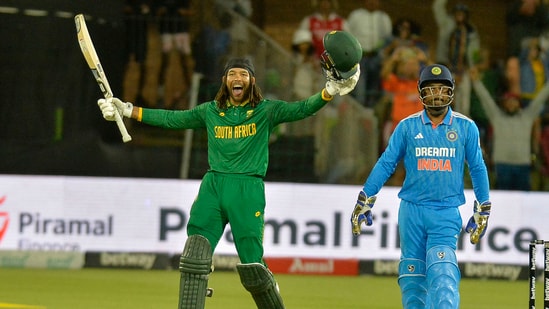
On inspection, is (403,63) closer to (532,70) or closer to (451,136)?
(532,70)

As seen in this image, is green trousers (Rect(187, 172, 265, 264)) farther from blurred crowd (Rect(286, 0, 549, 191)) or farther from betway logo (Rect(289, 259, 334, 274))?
blurred crowd (Rect(286, 0, 549, 191))

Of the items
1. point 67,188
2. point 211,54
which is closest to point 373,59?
point 211,54

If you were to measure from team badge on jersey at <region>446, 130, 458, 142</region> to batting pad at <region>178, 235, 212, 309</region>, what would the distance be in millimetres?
1957

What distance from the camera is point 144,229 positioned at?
52.2 ft

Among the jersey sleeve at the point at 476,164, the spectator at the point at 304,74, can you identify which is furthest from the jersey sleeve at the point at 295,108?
the spectator at the point at 304,74

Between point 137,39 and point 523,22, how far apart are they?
5.67 metres

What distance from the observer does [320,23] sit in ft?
58.5

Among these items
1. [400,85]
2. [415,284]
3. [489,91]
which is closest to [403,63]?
[400,85]

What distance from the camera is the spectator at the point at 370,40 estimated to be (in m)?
17.2

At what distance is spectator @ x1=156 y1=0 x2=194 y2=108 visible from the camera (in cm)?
1702

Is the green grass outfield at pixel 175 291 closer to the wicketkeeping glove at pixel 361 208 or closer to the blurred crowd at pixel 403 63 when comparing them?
the blurred crowd at pixel 403 63

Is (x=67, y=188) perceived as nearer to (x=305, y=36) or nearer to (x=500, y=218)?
(x=305, y=36)

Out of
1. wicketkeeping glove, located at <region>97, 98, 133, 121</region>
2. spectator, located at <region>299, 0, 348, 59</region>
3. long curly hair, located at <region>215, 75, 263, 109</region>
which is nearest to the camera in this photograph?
long curly hair, located at <region>215, 75, 263, 109</region>

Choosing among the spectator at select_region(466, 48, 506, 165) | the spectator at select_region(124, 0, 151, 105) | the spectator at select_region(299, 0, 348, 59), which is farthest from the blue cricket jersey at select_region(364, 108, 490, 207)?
the spectator at select_region(299, 0, 348, 59)
